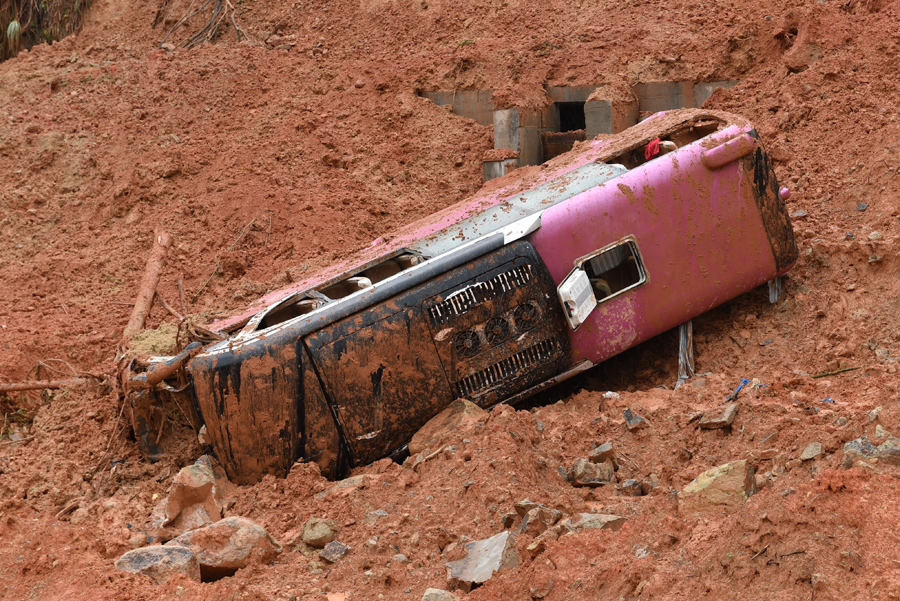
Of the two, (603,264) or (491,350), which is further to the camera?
(603,264)

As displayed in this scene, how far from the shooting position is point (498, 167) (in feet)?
29.1

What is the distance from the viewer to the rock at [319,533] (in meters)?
4.12

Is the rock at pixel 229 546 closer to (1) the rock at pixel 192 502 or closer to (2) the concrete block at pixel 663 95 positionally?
(1) the rock at pixel 192 502

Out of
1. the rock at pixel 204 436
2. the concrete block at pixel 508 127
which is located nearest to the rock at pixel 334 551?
the rock at pixel 204 436

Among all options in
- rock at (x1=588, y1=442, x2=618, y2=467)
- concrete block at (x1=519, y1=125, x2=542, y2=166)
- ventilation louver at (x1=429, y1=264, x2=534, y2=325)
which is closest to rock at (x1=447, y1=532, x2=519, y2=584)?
rock at (x1=588, y1=442, x2=618, y2=467)

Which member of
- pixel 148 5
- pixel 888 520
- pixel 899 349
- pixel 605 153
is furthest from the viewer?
pixel 148 5

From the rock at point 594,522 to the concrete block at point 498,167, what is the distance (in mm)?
5557

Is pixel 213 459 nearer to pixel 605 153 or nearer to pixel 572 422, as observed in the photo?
pixel 572 422

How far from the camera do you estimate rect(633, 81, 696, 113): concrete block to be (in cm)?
874

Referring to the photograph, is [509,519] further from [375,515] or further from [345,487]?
[345,487]

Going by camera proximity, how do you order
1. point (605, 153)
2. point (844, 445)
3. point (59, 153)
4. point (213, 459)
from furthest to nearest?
point (59, 153) < point (605, 153) < point (213, 459) < point (844, 445)

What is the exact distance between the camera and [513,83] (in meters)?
9.48

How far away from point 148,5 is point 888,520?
528 inches

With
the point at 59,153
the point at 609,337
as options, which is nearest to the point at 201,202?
the point at 59,153
